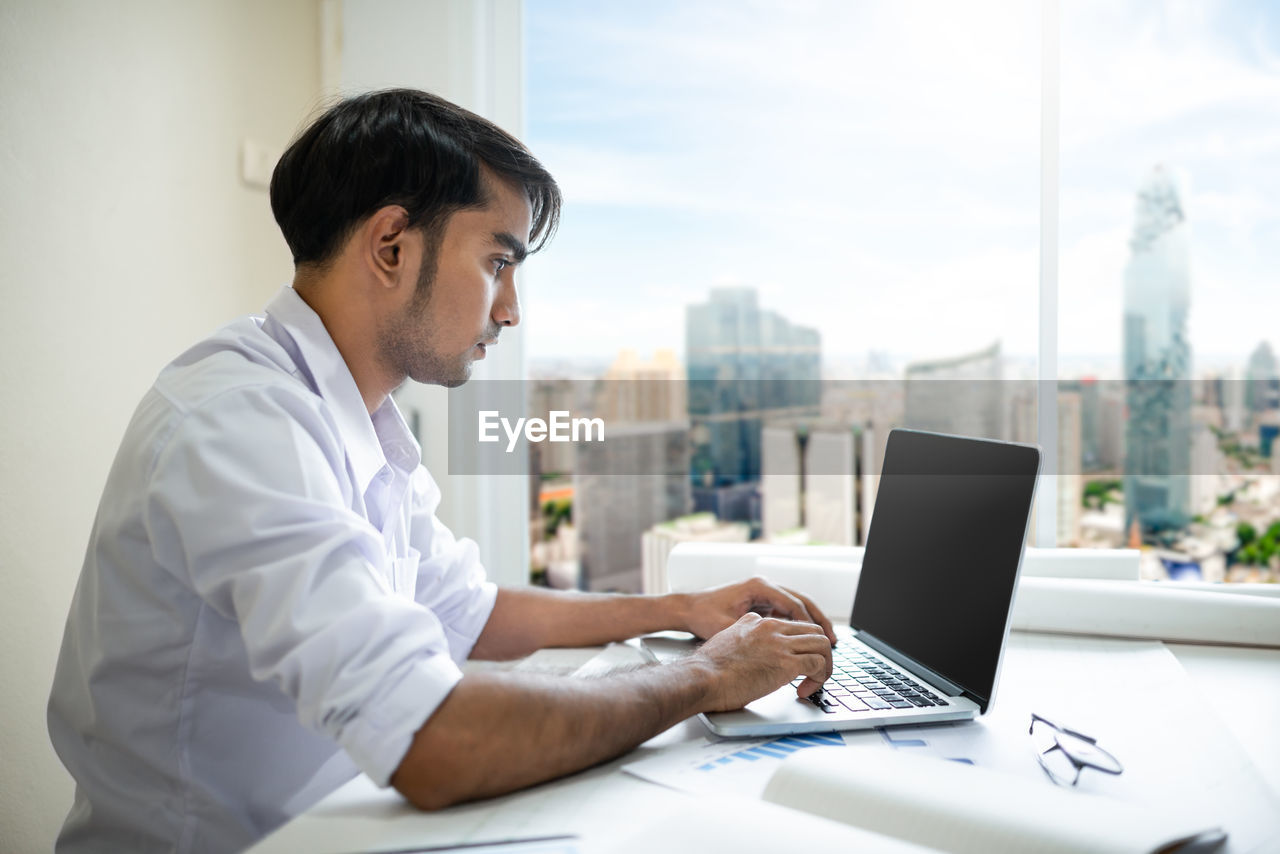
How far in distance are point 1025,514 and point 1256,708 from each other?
39cm

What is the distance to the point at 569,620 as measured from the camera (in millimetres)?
1193

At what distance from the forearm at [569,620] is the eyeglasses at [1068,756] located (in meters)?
0.47

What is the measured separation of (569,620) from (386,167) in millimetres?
630

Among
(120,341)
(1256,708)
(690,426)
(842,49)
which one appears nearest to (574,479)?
(690,426)

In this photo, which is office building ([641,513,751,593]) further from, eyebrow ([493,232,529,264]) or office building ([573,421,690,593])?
eyebrow ([493,232,529,264])

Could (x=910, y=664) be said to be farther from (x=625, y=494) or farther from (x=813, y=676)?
(x=625, y=494)

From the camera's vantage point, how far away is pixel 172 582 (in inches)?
31.7

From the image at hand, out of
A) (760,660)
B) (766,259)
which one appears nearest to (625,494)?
(766,259)

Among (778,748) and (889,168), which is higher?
(889,168)

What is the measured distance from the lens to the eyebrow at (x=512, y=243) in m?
1.02

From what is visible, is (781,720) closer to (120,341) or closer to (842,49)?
(120,341)

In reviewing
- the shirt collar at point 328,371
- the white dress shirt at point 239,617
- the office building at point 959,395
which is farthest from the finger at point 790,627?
the office building at point 959,395

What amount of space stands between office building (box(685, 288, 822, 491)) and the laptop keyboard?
939 millimetres

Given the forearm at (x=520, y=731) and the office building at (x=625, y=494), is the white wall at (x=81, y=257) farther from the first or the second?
the forearm at (x=520, y=731)
